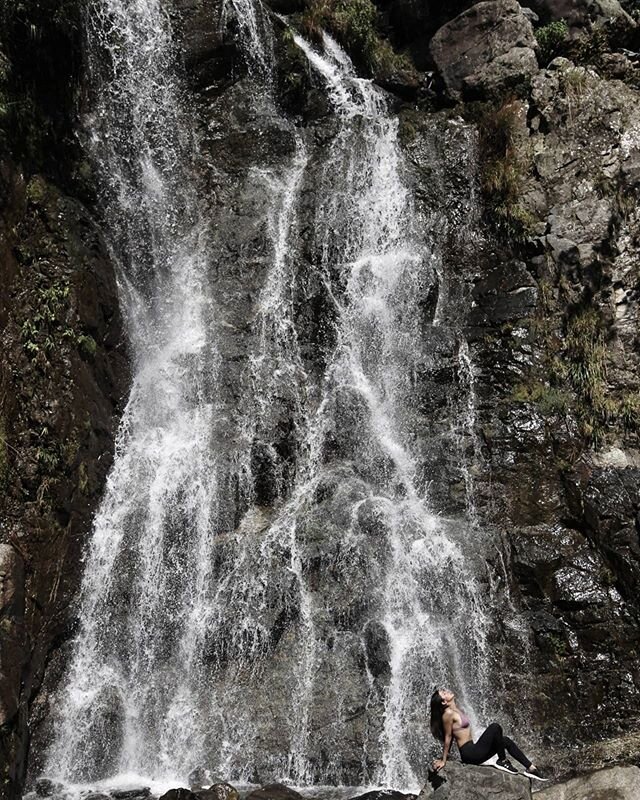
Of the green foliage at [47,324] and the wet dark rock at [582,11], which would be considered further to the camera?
the wet dark rock at [582,11]

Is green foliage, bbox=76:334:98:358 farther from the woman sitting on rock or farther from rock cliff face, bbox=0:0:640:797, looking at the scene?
the woman sitting on rock

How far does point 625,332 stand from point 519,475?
4417 mm

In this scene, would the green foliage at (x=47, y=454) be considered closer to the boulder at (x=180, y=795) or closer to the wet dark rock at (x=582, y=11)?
the boulder at (x=180, y=795)

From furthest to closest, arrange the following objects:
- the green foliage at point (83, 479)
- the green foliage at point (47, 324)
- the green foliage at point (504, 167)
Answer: the green foliage at point (504, 167) → the green foliage at point (83, 479) → the green foliage at point (47, 324)

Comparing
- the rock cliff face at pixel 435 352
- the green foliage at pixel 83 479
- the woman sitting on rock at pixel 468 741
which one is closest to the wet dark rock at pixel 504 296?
the rock cliff face at pixel 435 352

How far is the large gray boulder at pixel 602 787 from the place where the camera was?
7082mm

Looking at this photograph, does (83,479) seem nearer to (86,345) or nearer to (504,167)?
(86,345)

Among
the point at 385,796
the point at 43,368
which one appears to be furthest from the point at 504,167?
the point at 385,796

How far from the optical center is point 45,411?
465 inches

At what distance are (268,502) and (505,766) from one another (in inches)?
253

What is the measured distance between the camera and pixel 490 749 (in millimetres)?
7148

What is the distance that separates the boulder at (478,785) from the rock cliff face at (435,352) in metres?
2.69

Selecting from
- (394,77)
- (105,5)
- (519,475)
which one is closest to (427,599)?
(519,475)

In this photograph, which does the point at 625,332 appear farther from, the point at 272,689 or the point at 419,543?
the point at 272,689
